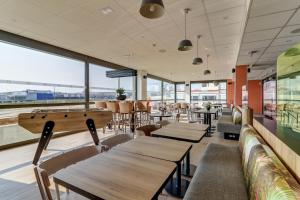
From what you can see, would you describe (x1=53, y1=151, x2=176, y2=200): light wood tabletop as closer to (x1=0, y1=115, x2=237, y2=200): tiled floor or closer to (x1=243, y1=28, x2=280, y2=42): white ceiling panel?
(x1=0, y1=115, x2=237, y2=200): tiled floor

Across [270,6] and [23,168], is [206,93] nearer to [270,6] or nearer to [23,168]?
[270,6]

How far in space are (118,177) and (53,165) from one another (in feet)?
1.98

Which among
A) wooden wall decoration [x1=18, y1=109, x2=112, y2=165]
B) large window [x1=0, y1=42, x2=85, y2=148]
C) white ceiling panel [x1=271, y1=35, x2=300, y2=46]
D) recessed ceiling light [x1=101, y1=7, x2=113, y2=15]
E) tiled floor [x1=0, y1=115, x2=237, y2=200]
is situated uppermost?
recessed ceiling light [x1=101, y1=7, x2=113, y2=15]

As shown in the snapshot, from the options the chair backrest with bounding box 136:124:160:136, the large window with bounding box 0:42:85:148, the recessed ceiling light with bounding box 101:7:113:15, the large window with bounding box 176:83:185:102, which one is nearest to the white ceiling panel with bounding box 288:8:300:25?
the chair backrest with bounding box 136:124:160:136

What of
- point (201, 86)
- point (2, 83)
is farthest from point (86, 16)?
point (201, 86)

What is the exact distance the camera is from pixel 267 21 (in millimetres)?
3242

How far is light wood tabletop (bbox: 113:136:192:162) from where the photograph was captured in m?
1.43

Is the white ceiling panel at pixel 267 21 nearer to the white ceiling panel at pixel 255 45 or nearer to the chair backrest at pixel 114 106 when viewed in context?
the white ceiling panel at pixel 255 45

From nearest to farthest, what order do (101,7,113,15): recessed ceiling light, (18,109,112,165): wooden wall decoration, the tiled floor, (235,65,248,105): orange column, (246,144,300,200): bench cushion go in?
(246,144,300,200): bench cushion → the tiled floor → (18,109,112,165): wooden wall decoration → (101,7,113,15): recessed ceiling light → (235,65,248,105): orange column

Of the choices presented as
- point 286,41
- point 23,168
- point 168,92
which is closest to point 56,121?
point 23,168

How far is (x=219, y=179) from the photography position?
1.62 m

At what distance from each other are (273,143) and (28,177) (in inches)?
134

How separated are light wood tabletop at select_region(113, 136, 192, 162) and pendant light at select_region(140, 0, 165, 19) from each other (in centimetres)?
150

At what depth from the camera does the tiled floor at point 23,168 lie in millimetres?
2193
